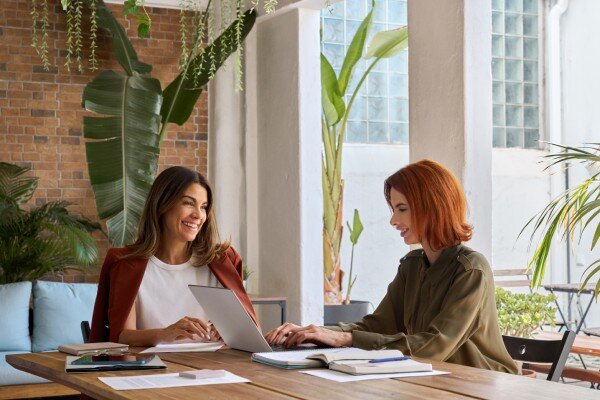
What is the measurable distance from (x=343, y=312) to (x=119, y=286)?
4.06 m

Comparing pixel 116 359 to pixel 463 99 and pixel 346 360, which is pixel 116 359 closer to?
pixel 346 360

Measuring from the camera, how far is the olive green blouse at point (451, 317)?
324cm

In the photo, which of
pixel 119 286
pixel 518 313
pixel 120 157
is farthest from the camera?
pixel 120 157

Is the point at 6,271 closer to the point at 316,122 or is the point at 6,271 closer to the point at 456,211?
the point at 316,122

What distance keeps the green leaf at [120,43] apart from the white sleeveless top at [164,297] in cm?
A: 362

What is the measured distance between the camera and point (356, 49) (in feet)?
24.4

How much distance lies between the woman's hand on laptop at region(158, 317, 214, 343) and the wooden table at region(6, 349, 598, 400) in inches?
18.2

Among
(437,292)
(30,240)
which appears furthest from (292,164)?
(437,292)

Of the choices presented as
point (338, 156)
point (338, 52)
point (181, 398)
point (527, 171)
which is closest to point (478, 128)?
point (338, 156)

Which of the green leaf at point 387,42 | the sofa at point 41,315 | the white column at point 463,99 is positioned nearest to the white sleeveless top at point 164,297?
the white column at point 463,99

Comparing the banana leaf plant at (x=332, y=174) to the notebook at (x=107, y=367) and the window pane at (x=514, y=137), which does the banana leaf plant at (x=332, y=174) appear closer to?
the window pane at (x=514, y=137)

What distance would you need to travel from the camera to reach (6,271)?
721 centimetres

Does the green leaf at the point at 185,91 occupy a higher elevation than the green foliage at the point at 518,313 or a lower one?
higher

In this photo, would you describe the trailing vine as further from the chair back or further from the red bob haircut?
the chair back
